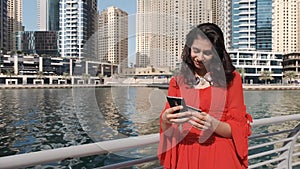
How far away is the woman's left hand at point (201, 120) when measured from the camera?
115 centimetres

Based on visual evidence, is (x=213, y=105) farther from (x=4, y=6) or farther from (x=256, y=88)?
(x=4, y=6)

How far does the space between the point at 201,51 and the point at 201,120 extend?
25 centimetres

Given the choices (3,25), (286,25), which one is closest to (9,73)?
(3,25)

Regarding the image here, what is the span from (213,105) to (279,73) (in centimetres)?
6860

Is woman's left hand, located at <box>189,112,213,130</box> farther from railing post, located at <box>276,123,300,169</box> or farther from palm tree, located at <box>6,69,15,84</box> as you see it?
palm tree, located at <box>6,69,15,84</box>

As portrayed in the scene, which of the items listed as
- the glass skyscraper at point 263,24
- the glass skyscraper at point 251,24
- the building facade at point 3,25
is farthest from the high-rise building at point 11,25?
the glass skyscraper at point 263,24

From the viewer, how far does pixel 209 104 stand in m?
1.22

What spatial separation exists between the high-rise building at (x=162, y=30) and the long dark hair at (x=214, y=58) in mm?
32

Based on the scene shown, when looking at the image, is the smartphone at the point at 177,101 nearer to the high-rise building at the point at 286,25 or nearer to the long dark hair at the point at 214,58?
the long dark hair at the point at 214,58

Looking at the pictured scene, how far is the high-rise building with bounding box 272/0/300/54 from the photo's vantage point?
80875 millimetres

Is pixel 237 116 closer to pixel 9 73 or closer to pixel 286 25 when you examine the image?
pixel 9 73

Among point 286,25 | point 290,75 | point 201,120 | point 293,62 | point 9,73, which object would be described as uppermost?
point 286,25

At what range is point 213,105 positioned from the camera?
3.98 ft

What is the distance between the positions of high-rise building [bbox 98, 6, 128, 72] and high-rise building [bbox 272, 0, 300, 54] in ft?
276
